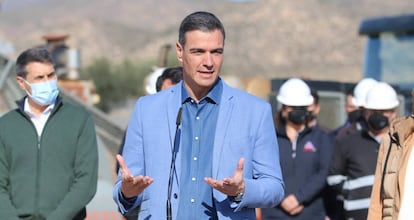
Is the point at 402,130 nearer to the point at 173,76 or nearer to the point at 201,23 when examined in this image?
the point at 201,23

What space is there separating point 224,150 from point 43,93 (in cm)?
207

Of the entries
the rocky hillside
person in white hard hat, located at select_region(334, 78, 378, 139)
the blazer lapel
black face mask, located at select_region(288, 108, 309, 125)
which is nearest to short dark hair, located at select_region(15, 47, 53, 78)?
the blazer lapel

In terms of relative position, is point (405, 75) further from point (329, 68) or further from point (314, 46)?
point (314, 46)

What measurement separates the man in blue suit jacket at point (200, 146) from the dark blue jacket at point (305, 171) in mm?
3743

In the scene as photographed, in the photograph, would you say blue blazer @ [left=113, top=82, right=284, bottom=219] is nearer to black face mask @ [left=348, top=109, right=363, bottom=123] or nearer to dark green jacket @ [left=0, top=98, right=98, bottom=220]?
dark green jacket @ [left=0, top=98, right=98, bottom=220]

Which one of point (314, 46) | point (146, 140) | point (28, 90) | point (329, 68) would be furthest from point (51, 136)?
point (314, 46)

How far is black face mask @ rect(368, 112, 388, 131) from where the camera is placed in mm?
7977

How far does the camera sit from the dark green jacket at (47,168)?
6.06m

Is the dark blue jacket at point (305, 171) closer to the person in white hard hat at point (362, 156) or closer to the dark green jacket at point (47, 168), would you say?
the person in white hard hat at point (362, 156)

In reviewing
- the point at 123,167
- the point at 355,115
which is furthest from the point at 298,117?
the point at 123,167

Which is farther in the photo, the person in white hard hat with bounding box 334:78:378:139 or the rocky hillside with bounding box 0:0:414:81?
the rocky hillside with bounding box 0:0:414:81

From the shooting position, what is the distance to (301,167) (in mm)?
8398

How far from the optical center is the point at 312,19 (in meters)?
82.4

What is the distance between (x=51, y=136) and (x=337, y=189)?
3064 millimetres
